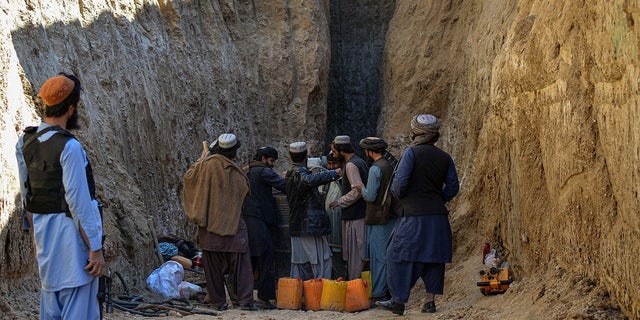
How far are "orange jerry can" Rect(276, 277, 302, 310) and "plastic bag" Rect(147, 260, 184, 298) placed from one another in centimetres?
118

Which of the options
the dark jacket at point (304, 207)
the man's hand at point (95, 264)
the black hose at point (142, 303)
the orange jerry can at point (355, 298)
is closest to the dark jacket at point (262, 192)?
the dark jacket at point (304, 207)

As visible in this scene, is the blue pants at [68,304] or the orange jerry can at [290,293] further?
the orange jerry can at [290,293]

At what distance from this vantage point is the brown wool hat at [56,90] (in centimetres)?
515

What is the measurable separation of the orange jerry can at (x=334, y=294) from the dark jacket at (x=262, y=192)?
1.14 m

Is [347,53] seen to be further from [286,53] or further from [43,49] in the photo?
[43,49]

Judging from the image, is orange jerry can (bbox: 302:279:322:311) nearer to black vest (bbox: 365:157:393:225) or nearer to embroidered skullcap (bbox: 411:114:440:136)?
black vest (bbox: 365:157:393:225)

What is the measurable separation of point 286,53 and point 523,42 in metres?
8.07

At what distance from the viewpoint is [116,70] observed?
11.7m

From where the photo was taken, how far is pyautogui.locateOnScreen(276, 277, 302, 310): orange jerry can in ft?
30.2

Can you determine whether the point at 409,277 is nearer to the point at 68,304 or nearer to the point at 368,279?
the point at 368,279

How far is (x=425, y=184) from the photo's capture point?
8141mm

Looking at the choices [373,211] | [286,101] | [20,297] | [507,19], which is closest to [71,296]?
[20,297]

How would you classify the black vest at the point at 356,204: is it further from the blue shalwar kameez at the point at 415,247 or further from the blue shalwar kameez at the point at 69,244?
the blue shalwar kameez at the point at 69,244

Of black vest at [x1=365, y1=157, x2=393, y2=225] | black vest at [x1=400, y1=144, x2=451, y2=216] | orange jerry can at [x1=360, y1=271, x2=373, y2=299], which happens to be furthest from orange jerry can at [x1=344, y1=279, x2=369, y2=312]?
black vest at [x1=400, y1=144, x2=451, y2=216]
